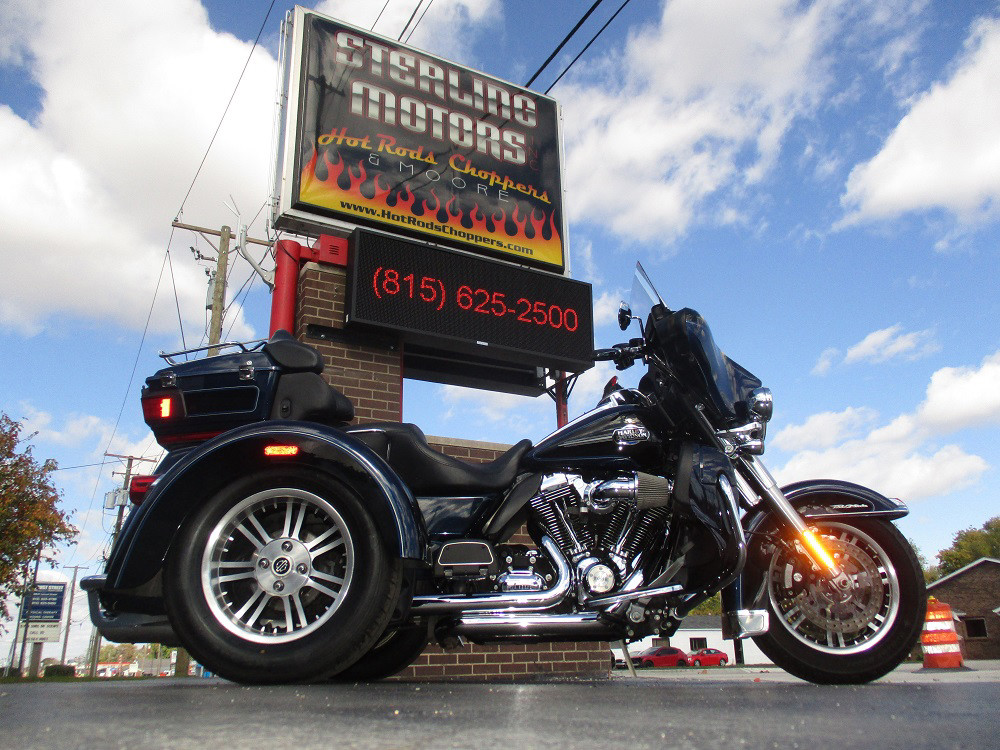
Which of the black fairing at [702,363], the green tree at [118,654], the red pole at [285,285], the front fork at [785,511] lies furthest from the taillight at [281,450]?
the green tree at [118,654]

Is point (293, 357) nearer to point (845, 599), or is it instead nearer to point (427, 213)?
point (845, 599)

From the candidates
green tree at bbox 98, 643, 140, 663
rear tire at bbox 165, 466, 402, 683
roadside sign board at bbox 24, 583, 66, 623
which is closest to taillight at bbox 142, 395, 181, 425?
rear tire at bbox 165, 466, 402, 683

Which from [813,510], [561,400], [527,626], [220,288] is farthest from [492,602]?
[220,288]

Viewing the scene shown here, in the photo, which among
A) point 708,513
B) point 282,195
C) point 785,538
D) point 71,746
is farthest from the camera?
point 282,195

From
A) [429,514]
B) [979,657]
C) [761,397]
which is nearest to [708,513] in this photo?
[761,397]

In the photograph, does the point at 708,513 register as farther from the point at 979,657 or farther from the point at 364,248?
the point at 979,657

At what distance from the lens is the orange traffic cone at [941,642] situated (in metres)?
10.1

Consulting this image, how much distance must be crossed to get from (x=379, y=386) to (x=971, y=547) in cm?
5916

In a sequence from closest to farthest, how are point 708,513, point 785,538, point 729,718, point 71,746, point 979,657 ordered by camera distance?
point 71,746 < point 729,718 < point 708,513 < point 785,538 < point 979,657

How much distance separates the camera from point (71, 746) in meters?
1.33

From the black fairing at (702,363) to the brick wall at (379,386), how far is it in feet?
10.3

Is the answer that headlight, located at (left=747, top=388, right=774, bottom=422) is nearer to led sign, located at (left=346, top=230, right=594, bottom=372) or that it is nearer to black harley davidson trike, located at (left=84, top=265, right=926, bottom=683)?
black harley davidson trike, located at (left=84, top=265, right=926, bottom=683)

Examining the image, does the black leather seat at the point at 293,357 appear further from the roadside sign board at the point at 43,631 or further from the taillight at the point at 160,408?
the roadside sign board at the point at 43,631

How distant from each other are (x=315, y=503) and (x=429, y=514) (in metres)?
0.56
